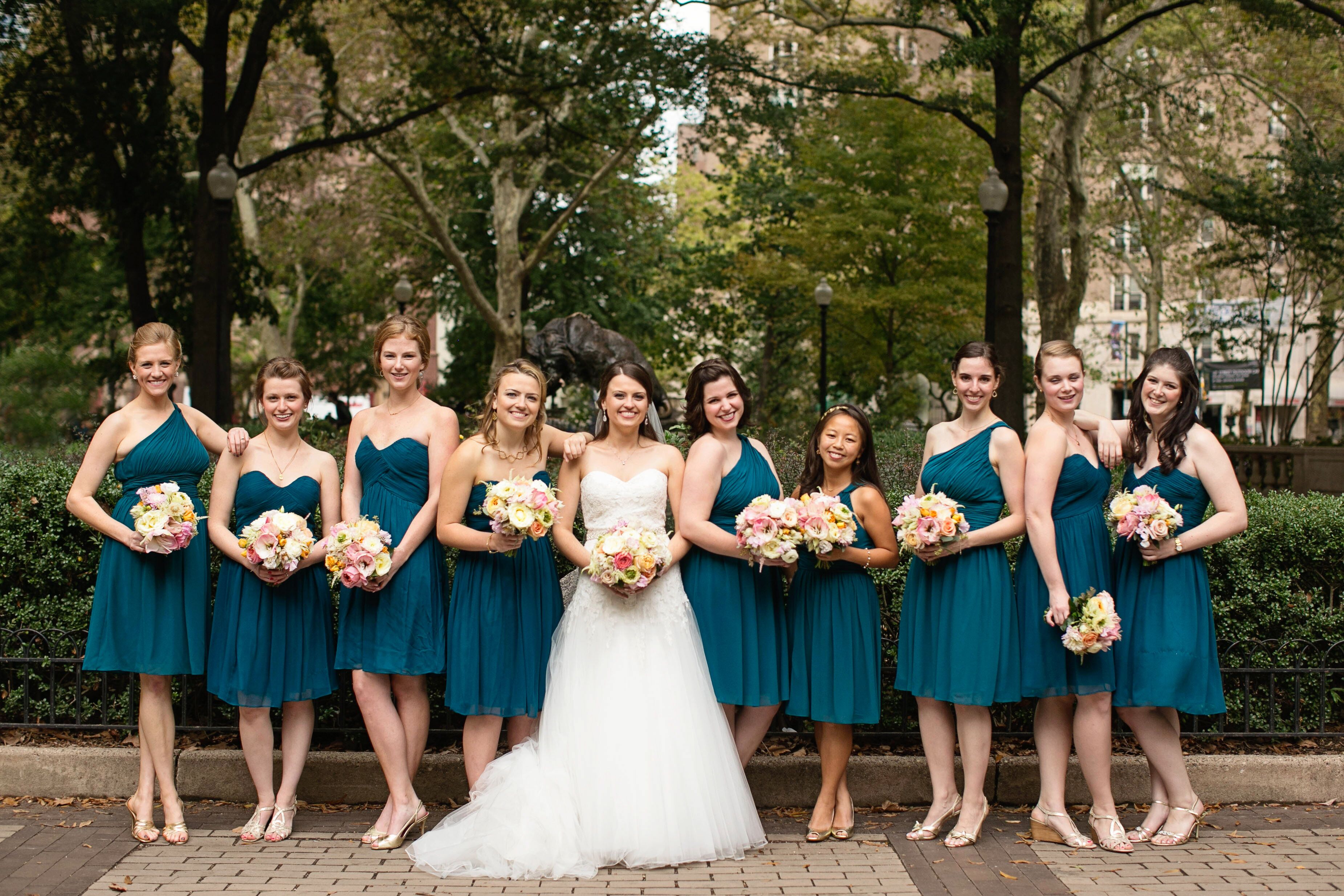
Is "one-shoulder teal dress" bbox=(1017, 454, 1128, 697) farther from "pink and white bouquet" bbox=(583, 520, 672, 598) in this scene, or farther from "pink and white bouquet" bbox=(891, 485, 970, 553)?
"pink and white bouquet" bbox=(583, 520, 672, 598)

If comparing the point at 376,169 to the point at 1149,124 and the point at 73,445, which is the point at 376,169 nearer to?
the point at 1149,124

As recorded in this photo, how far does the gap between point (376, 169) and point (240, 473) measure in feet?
84.8

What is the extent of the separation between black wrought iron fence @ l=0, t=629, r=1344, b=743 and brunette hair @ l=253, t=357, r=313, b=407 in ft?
5.41

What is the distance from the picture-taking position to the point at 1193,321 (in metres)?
31.4

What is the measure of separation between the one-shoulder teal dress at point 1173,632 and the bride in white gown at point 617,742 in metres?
1.82

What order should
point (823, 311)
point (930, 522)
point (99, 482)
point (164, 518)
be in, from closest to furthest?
point (930, 522), point (164, 518), point (99, 482), point (823, 311)

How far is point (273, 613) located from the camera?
17.6 ft

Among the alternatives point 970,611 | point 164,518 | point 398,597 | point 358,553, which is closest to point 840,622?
point 970,611

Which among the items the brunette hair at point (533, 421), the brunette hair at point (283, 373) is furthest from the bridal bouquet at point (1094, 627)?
the brunette hair at point (283, 373)

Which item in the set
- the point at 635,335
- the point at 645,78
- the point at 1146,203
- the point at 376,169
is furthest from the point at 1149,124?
the point at 376,169

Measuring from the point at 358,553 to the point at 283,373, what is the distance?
39.5 inches

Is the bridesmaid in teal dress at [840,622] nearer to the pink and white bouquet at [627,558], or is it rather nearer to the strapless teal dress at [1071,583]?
the strapless teal dress at [1071,583]

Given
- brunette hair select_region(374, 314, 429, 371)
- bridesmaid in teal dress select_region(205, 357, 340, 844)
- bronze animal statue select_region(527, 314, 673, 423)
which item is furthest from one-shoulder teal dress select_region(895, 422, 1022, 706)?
bronze animal statue select_region(527, 314, 673, 423)

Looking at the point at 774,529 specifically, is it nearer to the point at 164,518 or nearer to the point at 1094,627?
the point at 1094,627
